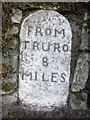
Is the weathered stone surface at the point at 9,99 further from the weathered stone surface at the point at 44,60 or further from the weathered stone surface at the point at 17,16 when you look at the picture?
the weathered stone surface at the point at 17,16

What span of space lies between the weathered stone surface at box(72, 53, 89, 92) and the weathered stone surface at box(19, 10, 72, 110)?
0.17 feet


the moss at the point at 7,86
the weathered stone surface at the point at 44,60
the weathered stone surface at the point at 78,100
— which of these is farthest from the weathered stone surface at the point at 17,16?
the weathered stone surface at the point at 78,100

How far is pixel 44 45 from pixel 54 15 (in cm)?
20

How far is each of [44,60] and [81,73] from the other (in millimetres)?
259

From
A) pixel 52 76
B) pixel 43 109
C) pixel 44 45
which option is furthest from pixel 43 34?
pixel 43 109

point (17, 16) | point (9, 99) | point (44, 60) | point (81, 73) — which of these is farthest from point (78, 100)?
point (17, 16)

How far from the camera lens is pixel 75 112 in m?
2.77

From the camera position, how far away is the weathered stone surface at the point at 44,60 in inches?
106

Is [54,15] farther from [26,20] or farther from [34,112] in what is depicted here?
[34,112]

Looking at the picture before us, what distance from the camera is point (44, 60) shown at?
2.73 metres

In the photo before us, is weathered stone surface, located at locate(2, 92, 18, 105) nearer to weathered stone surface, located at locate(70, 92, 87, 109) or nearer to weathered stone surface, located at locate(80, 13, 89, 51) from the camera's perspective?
weathered stone surface, located at locate(70, 92, 87, 109)

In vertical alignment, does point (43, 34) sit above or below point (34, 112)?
above

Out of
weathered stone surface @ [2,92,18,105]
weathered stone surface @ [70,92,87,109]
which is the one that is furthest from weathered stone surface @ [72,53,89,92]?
weathered stone surface @ [2,92,18,105]

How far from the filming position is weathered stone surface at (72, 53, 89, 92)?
274cm
